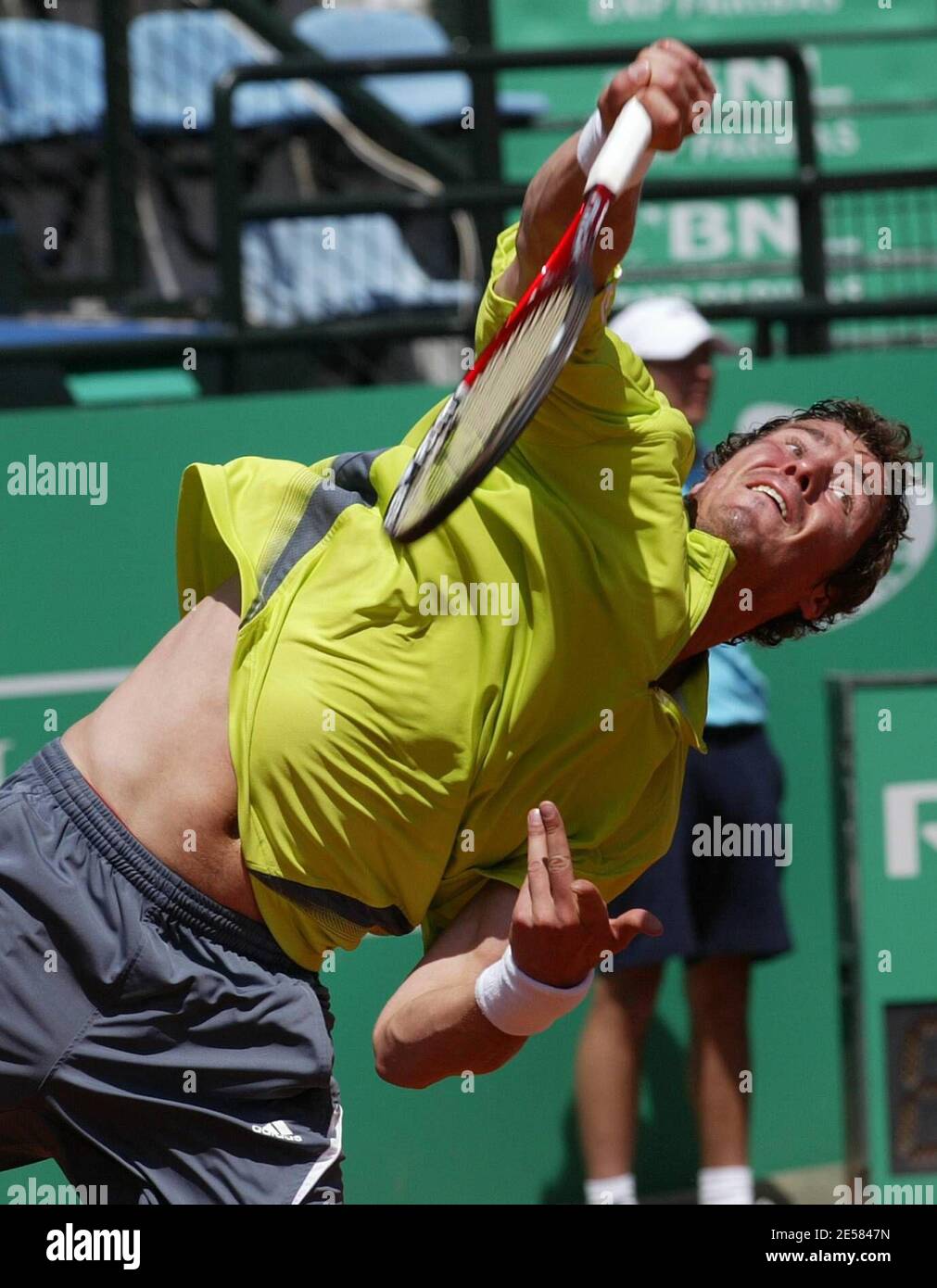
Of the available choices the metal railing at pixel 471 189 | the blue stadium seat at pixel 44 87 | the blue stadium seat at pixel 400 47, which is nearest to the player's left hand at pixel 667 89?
the metal railing at pixel 471 189

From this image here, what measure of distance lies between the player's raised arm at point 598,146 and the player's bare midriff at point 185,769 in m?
0.60

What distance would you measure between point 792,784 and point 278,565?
2.28m

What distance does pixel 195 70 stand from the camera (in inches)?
248

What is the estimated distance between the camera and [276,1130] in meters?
2.54

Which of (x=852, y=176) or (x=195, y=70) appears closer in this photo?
(x=852, y=176)

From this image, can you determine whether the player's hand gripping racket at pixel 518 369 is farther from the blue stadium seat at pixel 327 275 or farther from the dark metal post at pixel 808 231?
the blue stadium seat at pixel 327 275

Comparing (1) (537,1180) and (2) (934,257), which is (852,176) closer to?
(2) (934,257)

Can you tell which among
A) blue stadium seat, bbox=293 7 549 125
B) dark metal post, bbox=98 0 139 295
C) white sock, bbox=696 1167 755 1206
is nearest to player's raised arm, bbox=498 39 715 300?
white sock, bbox=696 1167 755 1206

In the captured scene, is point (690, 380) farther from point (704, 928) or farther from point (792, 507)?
point (792, 507)

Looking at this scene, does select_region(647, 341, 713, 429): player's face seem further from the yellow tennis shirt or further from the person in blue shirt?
the yellow tennis shirt

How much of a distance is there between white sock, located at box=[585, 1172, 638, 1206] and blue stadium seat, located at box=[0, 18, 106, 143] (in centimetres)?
370

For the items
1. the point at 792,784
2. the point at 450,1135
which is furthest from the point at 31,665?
the point at 792,784

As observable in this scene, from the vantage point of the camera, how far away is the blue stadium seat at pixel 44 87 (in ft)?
→ 20.2

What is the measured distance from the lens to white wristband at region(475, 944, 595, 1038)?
7.46 feet
